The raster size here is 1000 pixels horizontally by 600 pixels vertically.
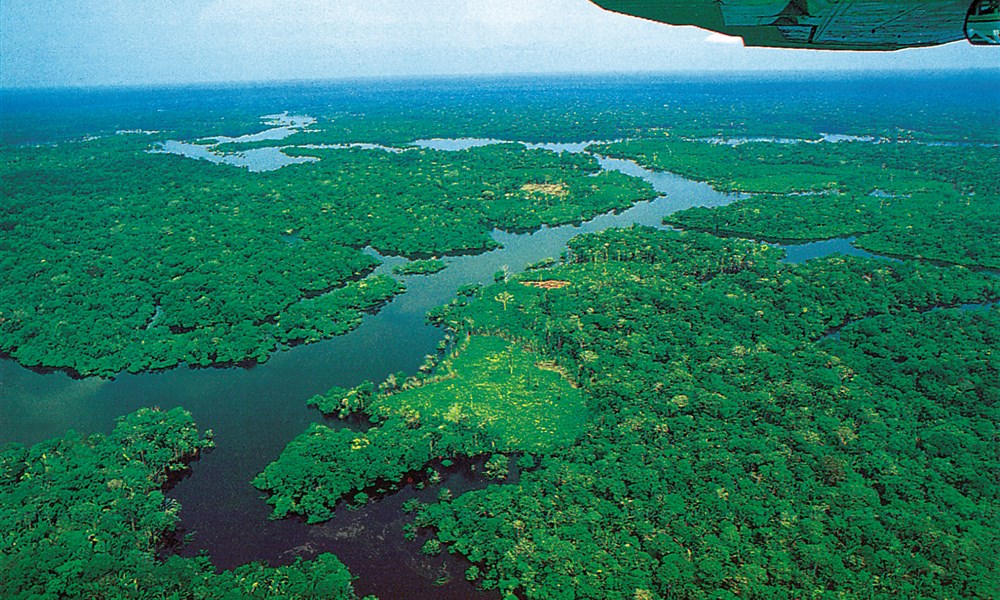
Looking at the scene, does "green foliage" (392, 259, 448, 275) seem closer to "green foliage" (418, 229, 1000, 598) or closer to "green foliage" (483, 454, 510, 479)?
"green foliage" (418, 229, 1000, 598)

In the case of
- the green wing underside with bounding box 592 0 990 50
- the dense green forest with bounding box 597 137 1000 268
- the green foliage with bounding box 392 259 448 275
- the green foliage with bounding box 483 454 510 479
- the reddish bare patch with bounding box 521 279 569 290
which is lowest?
the green foliage with bounding box 483 454 510 479

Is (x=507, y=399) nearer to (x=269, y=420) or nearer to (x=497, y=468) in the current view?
(x=497, y=468)

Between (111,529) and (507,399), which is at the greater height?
(507,399)

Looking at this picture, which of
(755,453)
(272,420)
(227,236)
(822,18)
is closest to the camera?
(822,18)

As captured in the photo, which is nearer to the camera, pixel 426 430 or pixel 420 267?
pixel 426 430

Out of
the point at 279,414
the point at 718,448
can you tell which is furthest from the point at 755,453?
the point at 279,414

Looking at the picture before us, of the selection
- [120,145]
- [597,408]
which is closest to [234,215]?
[597,408]

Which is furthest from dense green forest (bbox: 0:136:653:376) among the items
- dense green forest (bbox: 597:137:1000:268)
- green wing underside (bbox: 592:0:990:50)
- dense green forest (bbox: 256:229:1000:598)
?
green wing underside (bbox: 592:0:990:50)
